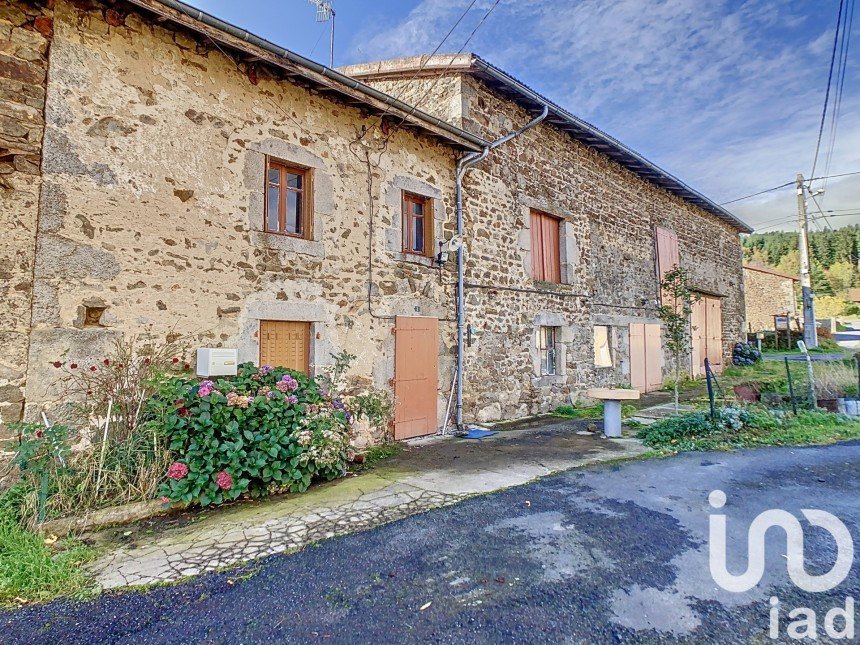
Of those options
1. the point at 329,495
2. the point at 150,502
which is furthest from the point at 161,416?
the point at 329,495

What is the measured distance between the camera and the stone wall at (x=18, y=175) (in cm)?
371

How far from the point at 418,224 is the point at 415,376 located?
2466 mm

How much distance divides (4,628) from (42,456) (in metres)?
1.65

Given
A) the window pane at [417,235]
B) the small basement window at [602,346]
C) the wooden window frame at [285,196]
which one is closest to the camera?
the wooden window frame at [285,196]

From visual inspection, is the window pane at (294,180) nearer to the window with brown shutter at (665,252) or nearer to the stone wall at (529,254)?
the stone wall at (529,254)

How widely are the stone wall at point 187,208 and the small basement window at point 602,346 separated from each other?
5.98 m

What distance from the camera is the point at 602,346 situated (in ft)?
34.7

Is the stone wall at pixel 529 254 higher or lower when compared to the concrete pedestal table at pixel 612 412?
higher

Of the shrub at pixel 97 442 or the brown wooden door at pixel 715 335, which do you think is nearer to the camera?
the shrub at pixel 97 442

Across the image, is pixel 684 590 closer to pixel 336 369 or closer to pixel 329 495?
pixel 329 495

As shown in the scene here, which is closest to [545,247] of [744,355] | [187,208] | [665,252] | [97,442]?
[665,252]

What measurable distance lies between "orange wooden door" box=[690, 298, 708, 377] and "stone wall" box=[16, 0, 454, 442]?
11210 mm

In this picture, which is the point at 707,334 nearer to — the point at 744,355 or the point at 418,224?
the point at 744,355

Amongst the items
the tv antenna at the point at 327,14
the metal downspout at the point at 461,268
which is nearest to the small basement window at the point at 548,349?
the metal downspout at the point at 461,268
